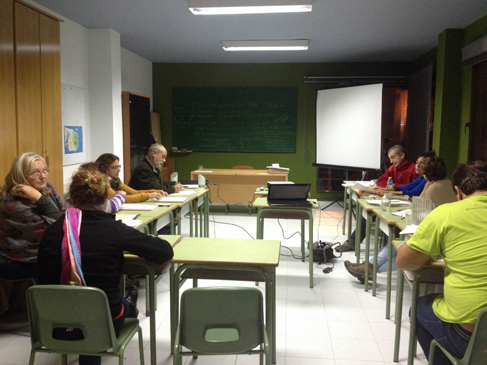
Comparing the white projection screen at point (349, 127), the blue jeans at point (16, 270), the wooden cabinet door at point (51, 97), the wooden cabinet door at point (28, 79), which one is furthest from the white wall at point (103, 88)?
the white projection screen at point (349, 127)

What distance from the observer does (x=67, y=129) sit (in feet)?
17.0

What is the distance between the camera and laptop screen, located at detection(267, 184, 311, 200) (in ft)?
12.3

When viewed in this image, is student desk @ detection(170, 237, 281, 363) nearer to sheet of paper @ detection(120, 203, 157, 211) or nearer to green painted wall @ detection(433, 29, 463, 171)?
sheet of paper @ detection(120, 203, 157, 211)

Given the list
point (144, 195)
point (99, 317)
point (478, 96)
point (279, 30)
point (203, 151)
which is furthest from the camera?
point (203, 151)

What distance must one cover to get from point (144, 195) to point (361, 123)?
4.05 metres

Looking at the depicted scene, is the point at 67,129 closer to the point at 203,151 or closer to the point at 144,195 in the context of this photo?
the point at 144,195

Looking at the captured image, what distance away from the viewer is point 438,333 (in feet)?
6.13

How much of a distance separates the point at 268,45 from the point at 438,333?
5.25 m

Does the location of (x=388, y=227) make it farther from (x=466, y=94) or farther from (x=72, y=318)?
(x=466, y=94)

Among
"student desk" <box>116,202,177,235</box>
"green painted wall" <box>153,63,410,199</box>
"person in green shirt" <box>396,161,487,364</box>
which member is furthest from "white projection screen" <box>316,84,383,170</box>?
"person in green shirt" <box>396,161,487,364</box>

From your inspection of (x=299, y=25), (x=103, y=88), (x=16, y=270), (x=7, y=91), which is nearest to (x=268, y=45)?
(x=299, y=25)

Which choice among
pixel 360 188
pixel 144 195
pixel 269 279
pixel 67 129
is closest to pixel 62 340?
pixel 269 279

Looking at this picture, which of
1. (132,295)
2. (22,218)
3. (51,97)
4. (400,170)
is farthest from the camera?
(400,170)

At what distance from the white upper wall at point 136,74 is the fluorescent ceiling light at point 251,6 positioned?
2.97 m
